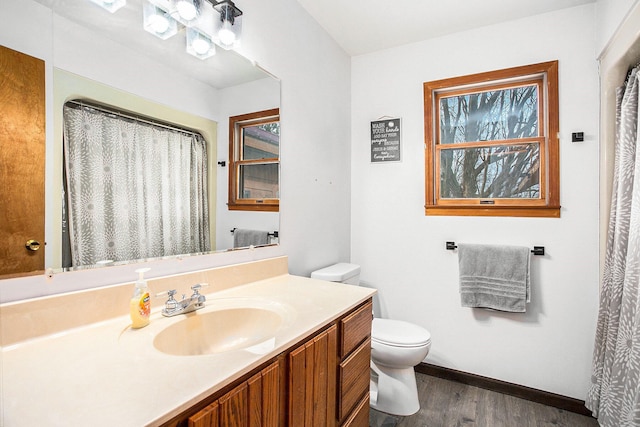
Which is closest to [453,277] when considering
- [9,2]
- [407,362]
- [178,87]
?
[407,362]

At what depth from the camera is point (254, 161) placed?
1.63 metres

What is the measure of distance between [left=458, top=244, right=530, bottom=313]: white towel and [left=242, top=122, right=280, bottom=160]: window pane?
147 cm

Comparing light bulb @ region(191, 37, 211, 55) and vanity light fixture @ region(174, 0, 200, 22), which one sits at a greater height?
vanity light fixture @ region(174, 0, 200, 22)

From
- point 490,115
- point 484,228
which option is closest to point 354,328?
point 484,228

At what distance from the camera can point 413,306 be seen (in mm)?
2412

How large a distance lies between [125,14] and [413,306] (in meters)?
2.40

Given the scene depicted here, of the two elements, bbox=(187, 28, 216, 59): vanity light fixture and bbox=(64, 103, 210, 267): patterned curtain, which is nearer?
bbox=(64, 103, 210, 267): patterned curtain

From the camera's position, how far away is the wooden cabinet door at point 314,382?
3.09 feet

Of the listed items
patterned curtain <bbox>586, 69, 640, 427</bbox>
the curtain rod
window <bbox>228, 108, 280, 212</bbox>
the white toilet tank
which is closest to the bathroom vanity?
window <bbox>228, 108, 280, 212</bbox>

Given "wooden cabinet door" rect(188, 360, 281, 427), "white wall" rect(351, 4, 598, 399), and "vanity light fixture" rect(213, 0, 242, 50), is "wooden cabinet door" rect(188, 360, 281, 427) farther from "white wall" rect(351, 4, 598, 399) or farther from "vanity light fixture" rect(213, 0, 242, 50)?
"white wall" rect(351, 4, 598, 399)

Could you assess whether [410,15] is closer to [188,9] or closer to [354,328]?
[188,9]

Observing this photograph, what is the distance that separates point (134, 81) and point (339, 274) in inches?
59.2

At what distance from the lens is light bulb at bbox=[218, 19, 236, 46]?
1396 millimetres

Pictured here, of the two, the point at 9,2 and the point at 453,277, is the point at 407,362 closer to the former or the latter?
the point at 453,277
